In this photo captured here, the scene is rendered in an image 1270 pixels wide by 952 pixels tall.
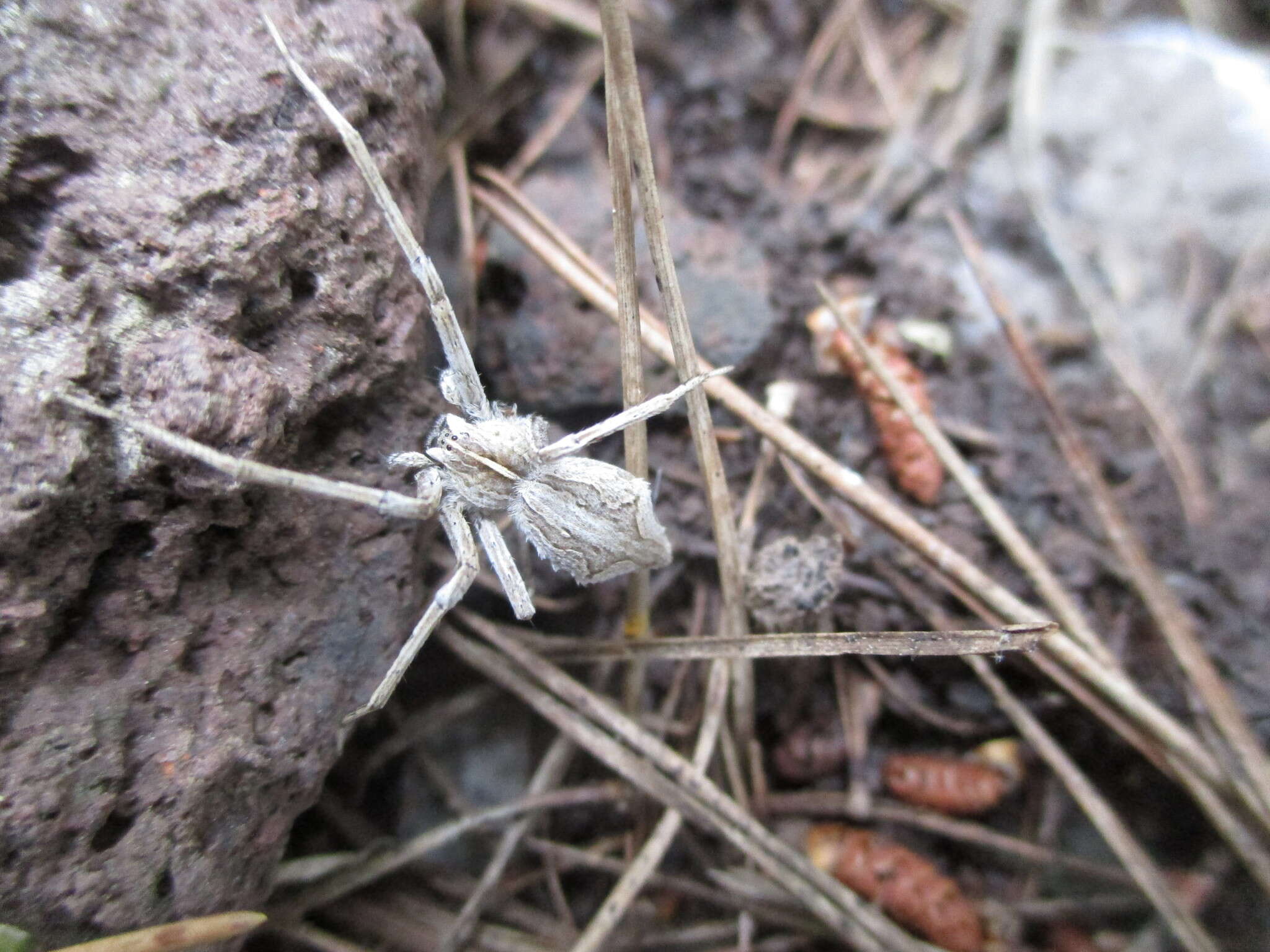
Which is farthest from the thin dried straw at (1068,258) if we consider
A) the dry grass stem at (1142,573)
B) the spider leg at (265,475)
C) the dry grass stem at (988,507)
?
the spider leg at (265,475)

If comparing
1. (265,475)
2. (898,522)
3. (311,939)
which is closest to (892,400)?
(898,522)

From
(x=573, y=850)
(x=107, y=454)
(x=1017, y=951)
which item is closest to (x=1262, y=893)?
(x=1017, y=951)

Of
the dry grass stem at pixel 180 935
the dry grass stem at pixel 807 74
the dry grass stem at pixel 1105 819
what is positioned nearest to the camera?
the dry grass stem at pixel 180 935

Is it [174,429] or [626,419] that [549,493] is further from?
[174,429]

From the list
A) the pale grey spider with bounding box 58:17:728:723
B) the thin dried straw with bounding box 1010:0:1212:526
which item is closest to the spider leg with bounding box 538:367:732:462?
the pale grey spider with bounding box 58:17:728:723

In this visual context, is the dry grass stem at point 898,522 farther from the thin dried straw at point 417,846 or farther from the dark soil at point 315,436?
the thin dried straw at point 417,846

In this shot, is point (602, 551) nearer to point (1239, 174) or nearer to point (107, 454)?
point (107, 454)
